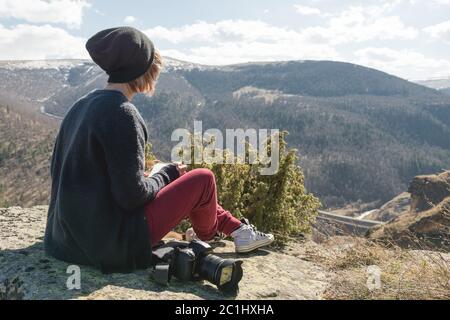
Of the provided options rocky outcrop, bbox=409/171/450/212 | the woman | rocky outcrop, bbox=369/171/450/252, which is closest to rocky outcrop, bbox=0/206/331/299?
the woman

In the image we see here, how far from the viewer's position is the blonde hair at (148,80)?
415cm

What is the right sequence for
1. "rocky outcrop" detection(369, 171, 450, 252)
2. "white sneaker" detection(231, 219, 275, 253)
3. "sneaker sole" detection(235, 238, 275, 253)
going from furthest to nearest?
1. "rocky outcrop" detection(369, 171, 450, 252)
2. "sneaker sole" detection(235, 238, 275, 253)
3. "white sneaker" detection(231, 219, 275, 253)

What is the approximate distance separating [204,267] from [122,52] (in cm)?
197

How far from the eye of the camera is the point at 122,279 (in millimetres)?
4172

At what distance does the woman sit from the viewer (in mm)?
3831

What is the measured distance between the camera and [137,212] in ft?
13.5

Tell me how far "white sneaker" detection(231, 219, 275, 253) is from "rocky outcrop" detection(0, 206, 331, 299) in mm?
156

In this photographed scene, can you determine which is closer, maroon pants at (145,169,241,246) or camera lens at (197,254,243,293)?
camera lens at (197,254,243,293)

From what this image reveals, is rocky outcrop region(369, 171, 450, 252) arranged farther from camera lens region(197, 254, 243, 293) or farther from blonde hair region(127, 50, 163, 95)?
blonde hair region(127, 50, 163, 95)

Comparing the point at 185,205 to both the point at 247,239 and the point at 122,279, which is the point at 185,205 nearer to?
the point at 122,279

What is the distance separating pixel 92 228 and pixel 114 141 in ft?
2.49

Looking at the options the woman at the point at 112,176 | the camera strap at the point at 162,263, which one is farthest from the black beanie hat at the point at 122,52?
the camera strap at the point at 162,263

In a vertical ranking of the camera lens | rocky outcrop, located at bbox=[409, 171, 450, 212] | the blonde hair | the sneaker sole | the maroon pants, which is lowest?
rocky outcrop, located at bbox=[409, 171, 450, 212]

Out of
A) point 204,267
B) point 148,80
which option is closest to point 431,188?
point 204,267
